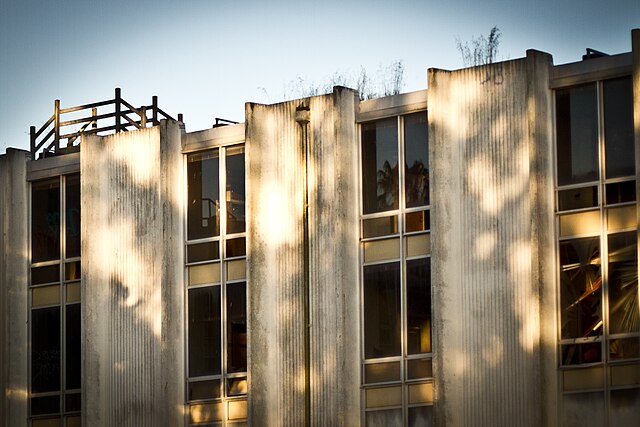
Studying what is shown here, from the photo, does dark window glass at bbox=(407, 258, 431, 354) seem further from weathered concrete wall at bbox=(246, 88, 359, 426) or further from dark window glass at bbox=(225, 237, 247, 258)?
dark window glass at bbox=(225, 237, 247, 258)

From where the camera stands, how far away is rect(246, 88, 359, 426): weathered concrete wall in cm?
2759

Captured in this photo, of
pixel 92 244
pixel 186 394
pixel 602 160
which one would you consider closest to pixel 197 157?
pixel 92 244

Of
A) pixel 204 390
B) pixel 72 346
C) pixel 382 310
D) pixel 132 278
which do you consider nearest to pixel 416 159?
pixel 382 310

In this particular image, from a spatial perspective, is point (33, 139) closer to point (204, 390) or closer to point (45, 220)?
point (45, 220)

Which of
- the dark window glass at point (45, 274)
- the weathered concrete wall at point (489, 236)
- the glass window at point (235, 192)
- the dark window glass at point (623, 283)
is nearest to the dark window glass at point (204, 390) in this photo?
the glass window at point (235, 192)

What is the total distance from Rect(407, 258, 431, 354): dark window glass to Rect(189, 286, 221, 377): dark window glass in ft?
16.8

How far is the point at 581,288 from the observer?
981 inches

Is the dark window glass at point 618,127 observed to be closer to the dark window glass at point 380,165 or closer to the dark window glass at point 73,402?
Answer: the dark window glass at point 380,165

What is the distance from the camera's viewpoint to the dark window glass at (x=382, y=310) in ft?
89.5

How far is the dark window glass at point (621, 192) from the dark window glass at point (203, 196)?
9.63 meters

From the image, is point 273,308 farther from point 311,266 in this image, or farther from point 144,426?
point 144,426

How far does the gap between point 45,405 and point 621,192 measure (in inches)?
621

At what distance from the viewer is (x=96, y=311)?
31.5 m

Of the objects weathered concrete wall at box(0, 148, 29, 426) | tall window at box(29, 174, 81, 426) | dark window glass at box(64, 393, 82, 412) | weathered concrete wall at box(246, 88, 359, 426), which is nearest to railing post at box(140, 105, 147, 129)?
tall window at box(29, 174, 81, 426)
